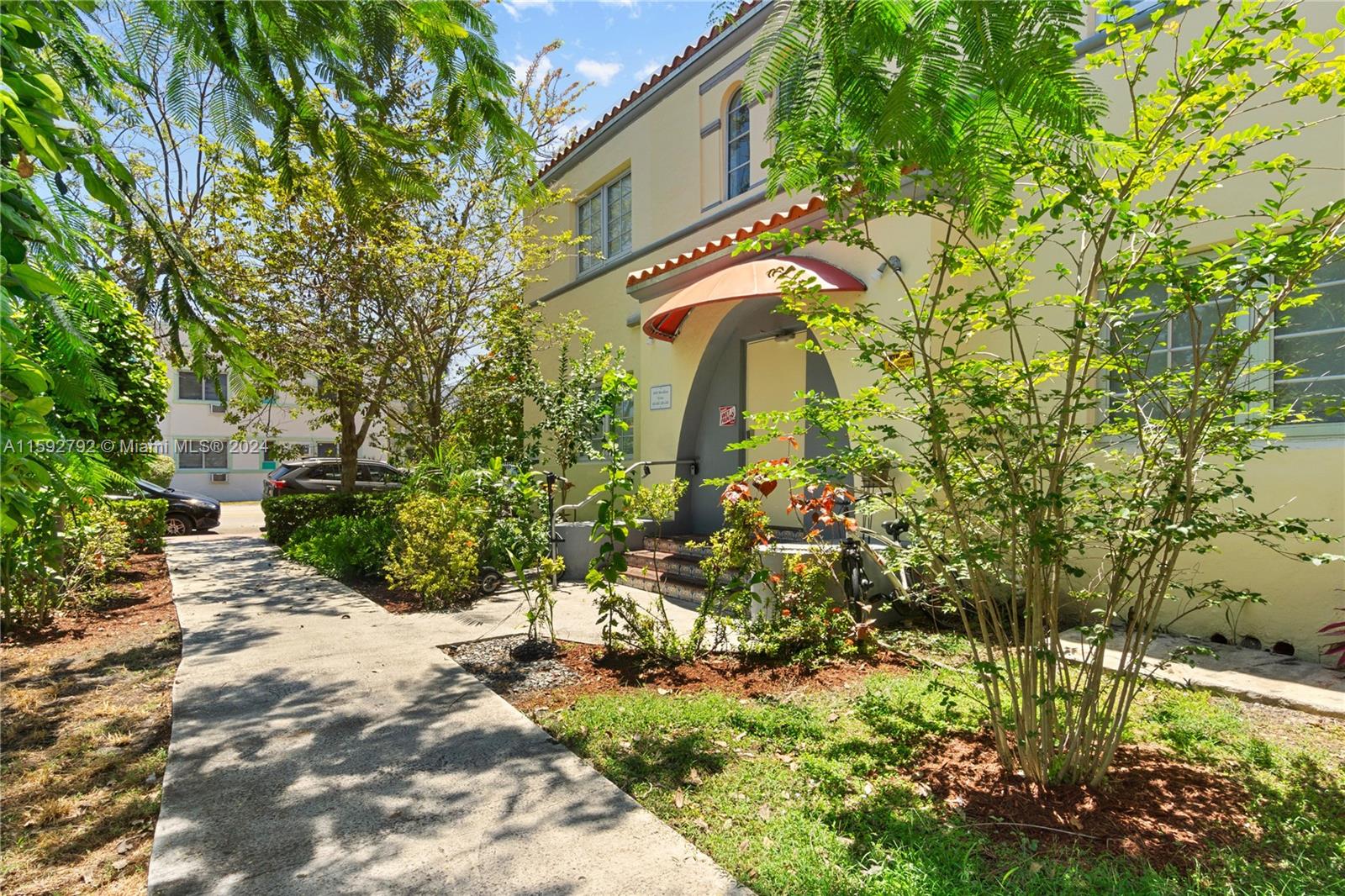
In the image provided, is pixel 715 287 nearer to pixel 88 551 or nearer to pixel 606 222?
pixel 606 222

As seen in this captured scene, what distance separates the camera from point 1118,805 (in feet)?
9.98

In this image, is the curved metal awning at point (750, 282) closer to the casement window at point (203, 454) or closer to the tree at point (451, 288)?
the tree at point (451, 288)

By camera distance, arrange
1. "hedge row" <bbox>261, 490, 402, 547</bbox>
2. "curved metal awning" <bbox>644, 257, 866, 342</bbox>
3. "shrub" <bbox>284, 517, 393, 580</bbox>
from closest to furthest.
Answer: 1. "curved metal awning" <bbox>644, 257, 866, 342</bbox>
2. "shrub" <bbox>284, 517, 393, 580</bbox>
3. "hedge row" <bbox>261, 490, 402, 547</bbox>

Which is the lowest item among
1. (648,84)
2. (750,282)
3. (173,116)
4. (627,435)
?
(627,435)

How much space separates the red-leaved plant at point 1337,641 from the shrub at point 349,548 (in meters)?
9.25

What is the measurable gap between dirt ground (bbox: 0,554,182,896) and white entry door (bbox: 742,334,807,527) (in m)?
6.73

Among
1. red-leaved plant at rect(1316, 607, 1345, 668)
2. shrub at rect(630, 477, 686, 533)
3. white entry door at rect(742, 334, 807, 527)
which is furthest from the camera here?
white entry door at rect(742, 334, 807, 527)

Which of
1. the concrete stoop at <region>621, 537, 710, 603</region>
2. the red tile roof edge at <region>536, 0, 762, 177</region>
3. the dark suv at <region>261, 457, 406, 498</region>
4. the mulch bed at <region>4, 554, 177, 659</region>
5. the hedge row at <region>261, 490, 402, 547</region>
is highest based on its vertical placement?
the red tile roof edge at <region>536, 0, 762, 177</region>

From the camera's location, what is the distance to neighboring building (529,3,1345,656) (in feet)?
17.2

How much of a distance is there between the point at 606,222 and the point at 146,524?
976 centimetres

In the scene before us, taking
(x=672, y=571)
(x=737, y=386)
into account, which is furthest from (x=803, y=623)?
(x=737, y=386)

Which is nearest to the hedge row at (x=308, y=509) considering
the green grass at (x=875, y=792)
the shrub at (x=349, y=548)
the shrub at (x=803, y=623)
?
the shrub at (x=349, y=548)

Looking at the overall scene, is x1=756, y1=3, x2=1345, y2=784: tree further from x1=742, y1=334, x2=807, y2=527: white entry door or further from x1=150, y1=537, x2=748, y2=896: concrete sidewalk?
x1=742, y1=334, x2=807, y2=527: white entry door

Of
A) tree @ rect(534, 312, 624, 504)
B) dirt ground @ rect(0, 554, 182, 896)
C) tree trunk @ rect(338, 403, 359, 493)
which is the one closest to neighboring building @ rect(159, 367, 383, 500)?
tree trunk @ rect(338, 403, 359, 493)
